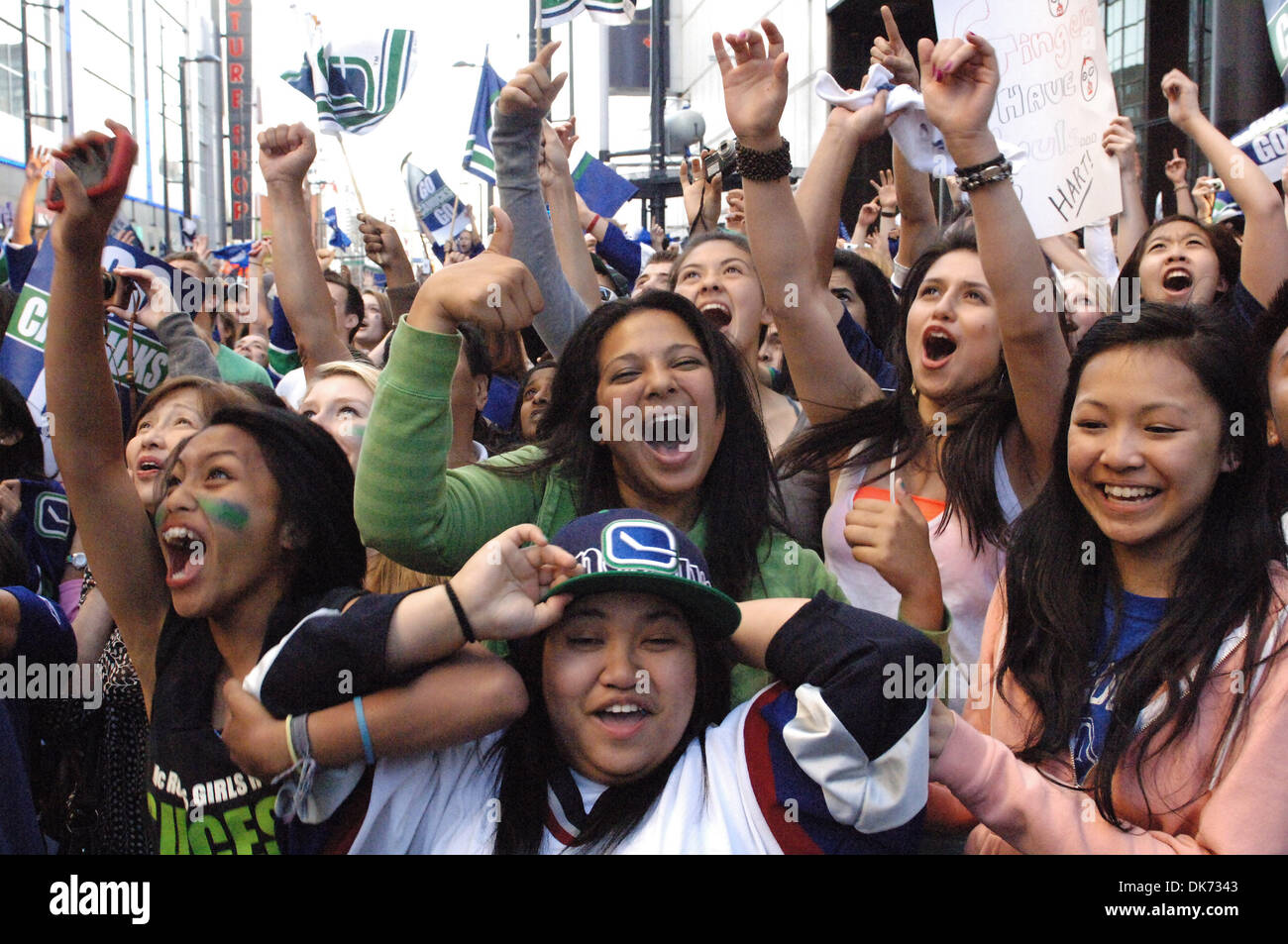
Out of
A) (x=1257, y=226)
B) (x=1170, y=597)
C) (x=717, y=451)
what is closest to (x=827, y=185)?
(x=1257, y=226)

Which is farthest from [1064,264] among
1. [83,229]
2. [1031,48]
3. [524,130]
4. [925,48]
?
[83,229]

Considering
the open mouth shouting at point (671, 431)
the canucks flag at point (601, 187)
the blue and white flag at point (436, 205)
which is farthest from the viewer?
the blue and white flag at point (436, 205)

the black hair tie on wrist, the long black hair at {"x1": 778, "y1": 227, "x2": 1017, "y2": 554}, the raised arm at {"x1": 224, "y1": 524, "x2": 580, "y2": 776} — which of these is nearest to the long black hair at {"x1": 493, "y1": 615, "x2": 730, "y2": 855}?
the raised arm at {"x1": 224, "y1": 524, "x2": 580, "y2": 776}

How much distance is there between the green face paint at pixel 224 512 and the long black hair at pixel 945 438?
1.33 metres

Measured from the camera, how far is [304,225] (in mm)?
3797

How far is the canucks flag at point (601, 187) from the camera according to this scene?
6508 mm

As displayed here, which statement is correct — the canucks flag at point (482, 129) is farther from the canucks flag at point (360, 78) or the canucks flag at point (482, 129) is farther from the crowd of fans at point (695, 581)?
the crowd of fans at point (695, 581)

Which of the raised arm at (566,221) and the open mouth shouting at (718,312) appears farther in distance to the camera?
the raised arm at (566,221)

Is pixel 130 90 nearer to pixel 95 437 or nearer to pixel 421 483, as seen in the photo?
pixel 95 437

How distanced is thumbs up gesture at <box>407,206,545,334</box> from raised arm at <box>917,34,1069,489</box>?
40.4 inches

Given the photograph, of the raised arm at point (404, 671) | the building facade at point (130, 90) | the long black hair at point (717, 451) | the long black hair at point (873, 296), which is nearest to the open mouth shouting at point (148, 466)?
the long black hair at point (717, 451)

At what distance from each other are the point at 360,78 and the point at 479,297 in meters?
4.60
